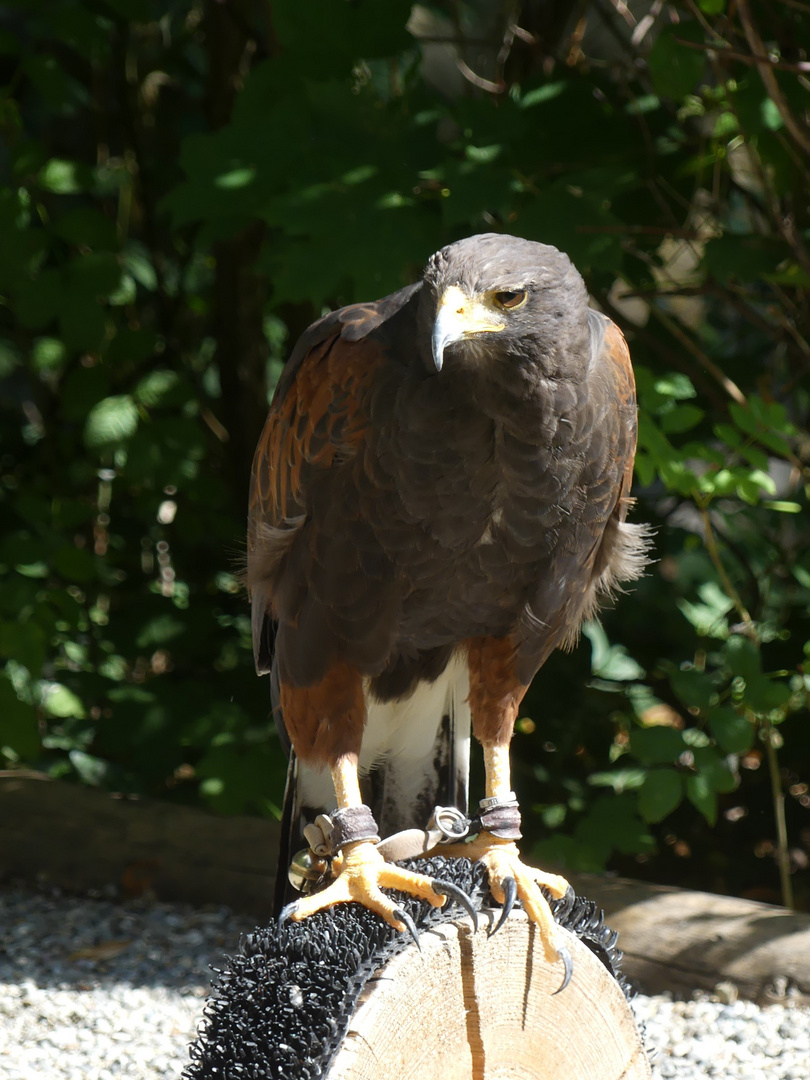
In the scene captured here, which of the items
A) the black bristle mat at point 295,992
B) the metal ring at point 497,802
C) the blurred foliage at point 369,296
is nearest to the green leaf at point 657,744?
the blurred foliage at point 369,296

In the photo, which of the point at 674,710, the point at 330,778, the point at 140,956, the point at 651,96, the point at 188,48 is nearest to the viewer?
the point at 330,778

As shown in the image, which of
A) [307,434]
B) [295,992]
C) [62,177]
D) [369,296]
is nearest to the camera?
[295,992]

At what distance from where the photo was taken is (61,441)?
183 inches

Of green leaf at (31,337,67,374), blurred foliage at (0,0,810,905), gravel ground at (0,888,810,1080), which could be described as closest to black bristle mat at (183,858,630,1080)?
gravel ground at (0,888,810,1080)

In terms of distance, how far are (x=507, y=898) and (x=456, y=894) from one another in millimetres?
113

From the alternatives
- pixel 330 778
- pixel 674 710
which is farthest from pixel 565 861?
pixel 330 778

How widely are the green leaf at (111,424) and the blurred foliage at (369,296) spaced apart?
0.07 ft

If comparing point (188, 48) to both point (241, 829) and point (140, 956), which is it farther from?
point (140, 956)

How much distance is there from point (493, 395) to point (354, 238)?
42.6 inches

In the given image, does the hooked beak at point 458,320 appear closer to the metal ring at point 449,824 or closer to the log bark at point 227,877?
the metal ring at point 449,824

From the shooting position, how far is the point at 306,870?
2246 mm

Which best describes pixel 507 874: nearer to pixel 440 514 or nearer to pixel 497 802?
pixel 497 802

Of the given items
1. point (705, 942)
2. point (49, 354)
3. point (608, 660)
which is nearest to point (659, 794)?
point (705, 942)

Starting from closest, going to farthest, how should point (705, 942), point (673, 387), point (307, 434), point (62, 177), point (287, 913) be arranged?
point (287, 913) → point (307, 434) → point (673, 387) → point (705, 942) → point (62, 177)
